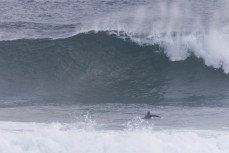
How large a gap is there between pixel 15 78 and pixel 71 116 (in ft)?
18.8

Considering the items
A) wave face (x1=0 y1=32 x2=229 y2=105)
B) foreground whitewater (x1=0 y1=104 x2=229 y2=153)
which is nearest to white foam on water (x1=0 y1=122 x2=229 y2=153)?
foreground whitewater (x1=0 y1=104 x2=229 y2=153)

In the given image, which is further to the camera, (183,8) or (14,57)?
(183,8)

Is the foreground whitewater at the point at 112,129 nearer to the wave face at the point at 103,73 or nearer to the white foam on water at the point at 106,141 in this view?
the white foam on water at the point at 106,141

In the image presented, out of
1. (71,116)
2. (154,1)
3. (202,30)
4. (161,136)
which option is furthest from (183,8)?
(161,136)

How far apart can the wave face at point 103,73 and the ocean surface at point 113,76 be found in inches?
1.6

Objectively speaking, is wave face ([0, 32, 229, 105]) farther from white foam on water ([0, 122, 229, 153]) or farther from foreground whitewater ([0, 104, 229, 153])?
white foam on water ([0, 122, 229, 153])

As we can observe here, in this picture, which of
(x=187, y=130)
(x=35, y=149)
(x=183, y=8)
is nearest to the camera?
(x=35, y=149)

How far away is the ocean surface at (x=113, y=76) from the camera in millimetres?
22953

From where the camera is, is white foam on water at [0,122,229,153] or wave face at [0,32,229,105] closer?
white foam on water at [0,122,229,153]

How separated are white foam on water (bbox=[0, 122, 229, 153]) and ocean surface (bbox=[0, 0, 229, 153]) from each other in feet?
0.10

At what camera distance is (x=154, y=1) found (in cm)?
4109

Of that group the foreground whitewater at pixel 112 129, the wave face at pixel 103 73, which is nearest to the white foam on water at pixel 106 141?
the foreground whitewater at pixel 112 129

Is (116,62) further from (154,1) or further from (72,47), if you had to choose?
(154,1)

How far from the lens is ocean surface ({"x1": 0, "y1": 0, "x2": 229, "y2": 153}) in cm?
2295
